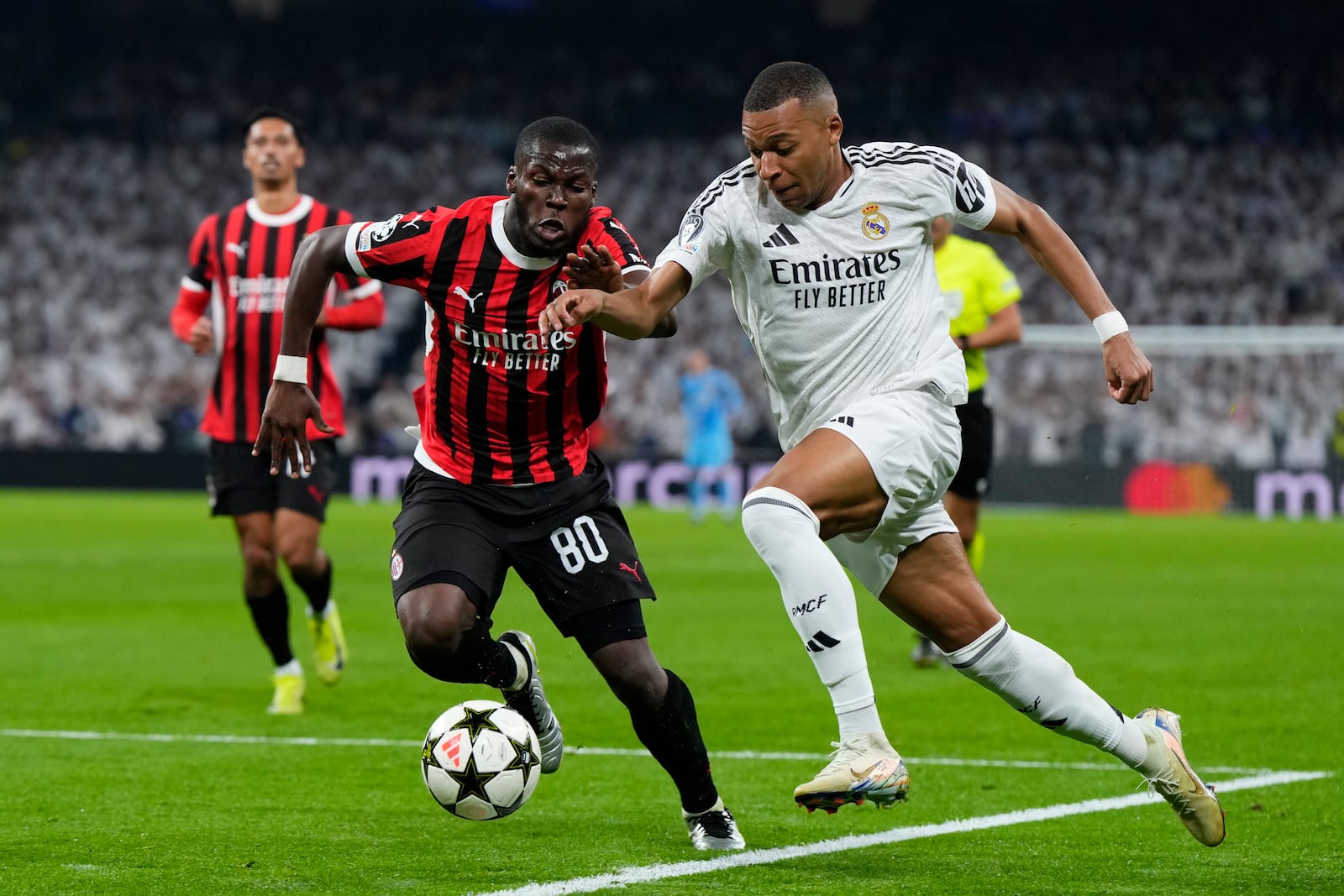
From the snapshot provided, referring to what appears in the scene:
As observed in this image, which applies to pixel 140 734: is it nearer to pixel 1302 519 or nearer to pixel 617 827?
pixel 617 827

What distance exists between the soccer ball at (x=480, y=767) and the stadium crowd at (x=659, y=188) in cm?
1976

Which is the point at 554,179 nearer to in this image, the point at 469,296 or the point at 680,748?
the point at 469,296

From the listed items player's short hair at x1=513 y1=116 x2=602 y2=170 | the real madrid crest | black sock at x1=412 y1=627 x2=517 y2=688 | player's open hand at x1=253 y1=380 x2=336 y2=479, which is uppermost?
player's short hair at x1=513 y1=116 x2=602 y2=170

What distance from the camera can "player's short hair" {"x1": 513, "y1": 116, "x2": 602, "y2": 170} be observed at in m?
4.96

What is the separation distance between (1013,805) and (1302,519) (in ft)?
59.3

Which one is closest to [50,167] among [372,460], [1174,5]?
[372,460]

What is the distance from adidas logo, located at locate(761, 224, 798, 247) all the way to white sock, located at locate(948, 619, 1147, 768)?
3.83 feet

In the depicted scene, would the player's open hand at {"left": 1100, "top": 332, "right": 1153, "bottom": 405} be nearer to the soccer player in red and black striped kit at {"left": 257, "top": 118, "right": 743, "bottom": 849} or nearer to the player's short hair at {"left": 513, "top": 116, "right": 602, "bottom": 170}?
the soccer player in red and black striped kit at {"left": 257, "top": 118, "right": 743, "bottom": 849}

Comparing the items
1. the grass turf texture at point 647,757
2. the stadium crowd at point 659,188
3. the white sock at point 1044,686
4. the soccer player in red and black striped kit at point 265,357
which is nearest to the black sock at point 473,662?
the grass turf texture at point 647,757

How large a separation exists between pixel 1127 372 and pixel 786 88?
1164mm

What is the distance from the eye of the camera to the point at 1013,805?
5.73m

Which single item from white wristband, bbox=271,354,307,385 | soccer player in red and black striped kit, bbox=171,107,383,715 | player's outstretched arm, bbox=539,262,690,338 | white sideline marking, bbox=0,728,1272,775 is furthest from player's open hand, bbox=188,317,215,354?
player's outstretched arm, bbox=539,262,690,338

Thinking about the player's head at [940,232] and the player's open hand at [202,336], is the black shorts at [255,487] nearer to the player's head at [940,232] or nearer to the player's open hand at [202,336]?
the player's open hand at [202,336]

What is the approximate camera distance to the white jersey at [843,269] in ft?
16.3
